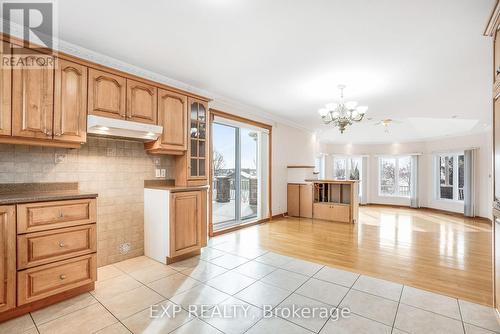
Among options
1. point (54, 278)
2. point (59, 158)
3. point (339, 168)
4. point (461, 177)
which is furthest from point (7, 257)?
point (461, 177)

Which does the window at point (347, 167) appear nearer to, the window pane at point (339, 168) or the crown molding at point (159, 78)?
the window pane at point (339, 168)

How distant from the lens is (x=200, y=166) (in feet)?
13.0

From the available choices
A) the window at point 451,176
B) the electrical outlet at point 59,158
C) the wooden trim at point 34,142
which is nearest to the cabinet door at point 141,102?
the wooden trim at point 34,142

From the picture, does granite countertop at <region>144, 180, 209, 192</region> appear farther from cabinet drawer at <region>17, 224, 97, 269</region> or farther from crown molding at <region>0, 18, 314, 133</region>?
crown molding at <region>0, 18, 314, 133</region>

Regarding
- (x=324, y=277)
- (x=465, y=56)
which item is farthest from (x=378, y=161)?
(x=324, y=277)

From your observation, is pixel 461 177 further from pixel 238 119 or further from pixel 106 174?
pixel 106 174

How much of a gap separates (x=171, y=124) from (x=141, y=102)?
47 cm

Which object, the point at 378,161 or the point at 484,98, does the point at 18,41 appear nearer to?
the point at 484,98

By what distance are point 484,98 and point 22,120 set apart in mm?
6478

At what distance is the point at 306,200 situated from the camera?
663 cm

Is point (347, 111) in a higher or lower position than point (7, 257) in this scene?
higher

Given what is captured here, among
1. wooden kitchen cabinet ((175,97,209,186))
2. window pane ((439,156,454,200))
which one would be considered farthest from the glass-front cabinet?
window pane ((439,156,454,200))

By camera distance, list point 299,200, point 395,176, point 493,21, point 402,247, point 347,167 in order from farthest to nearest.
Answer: point 347,167 → point 395,176 → point 299,200 → point 402,247 → point 493,21

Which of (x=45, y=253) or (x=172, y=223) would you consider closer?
(x=45, y=253)
